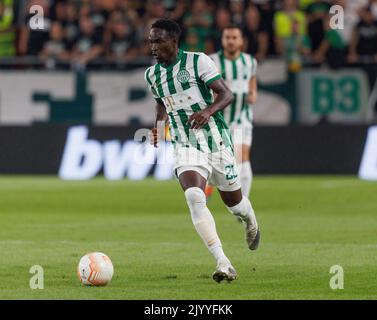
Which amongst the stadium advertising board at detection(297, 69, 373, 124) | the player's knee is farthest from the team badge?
the stadium advertising board at detection(297, 69, 373, 124)

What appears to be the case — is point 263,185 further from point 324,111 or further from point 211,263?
point 211,263

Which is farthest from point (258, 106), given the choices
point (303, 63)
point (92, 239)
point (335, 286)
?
point (335, 286)

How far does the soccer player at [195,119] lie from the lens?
9773mm

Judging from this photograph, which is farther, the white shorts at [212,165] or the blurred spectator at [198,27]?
the blurred spectator at [198,27]

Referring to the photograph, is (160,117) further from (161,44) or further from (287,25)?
(287,25)

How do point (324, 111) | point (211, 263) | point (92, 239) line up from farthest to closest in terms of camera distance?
point (324, 111) < point (92, 239) < point (211, 263)

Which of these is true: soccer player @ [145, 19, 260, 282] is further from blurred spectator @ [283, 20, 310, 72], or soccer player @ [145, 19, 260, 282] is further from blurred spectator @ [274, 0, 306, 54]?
blurred spectator @ [274, 0, 306, 54]

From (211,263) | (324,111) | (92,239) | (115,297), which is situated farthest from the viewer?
(324,111)

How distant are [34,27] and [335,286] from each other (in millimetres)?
13780

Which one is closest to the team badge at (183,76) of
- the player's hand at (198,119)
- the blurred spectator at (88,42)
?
the player's hand at (198,119)

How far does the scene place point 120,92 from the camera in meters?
22.3

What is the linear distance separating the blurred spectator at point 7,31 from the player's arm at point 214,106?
13.2m

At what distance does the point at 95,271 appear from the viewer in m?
9.48

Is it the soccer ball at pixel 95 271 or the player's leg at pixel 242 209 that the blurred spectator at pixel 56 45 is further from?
the soccer ball at pixel 95 271
